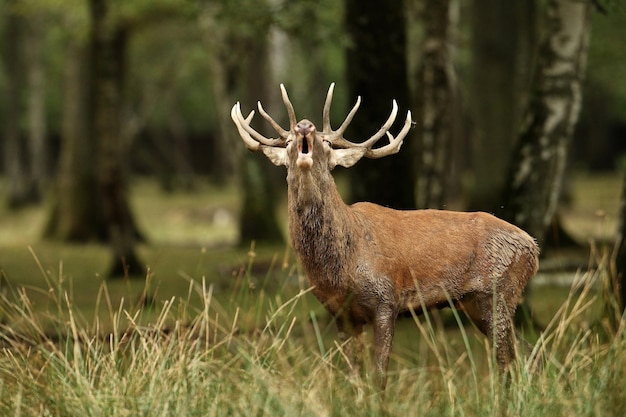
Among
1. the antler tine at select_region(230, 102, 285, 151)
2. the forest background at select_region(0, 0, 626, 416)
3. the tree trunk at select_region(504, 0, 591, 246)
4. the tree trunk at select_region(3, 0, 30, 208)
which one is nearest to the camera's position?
the forest background at select_region(0, 0, 626, 416)

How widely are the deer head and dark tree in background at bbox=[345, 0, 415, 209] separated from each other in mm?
3929

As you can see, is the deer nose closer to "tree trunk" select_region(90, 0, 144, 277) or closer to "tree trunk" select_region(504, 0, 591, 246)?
"tree trunk" select_region(504, 0, 591, 246)

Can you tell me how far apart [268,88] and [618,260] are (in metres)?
11.7

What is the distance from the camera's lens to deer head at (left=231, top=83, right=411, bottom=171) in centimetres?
600

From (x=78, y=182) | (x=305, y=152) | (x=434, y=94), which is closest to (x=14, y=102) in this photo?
(x=78, y=182)

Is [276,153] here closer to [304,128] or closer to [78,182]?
[304,128]

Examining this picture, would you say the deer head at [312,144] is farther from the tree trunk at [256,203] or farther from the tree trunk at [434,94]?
the tree trunk at [256,203]

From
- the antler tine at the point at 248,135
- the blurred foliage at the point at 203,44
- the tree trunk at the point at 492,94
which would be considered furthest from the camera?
the tree trunk at the point at 492,94

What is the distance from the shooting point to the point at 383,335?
6285 mm

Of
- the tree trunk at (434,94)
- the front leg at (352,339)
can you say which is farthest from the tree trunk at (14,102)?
the front leg at (352,339)

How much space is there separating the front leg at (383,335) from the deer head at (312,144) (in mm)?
873

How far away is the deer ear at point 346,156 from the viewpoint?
627cm

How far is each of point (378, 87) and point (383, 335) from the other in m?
4.64

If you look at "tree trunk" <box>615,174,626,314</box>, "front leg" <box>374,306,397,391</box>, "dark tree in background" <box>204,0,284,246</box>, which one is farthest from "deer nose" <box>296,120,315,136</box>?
"dark tree in background" <box>204,0,284,246</box>
